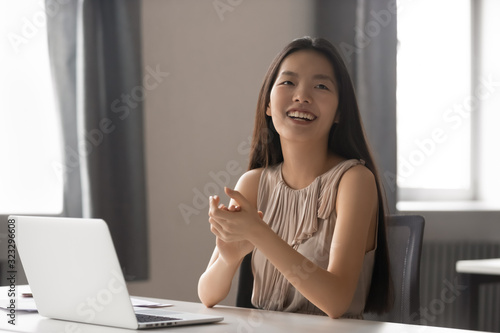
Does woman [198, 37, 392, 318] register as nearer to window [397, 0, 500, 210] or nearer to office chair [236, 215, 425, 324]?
office chair [236, 215, 425, 324]

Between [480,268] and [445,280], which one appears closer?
[480,268]

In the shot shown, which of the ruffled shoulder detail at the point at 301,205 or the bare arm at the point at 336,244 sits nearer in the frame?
the bare arm at the point at 336,244

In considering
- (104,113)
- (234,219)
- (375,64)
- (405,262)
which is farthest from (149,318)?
(375,64)

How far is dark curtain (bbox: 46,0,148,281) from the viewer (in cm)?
320

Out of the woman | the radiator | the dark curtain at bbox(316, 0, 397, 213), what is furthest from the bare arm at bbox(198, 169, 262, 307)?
the radiator

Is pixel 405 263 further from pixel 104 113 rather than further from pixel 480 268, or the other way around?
pixel 104 113

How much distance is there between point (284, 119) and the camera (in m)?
1.80

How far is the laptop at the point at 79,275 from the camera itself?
4.03 feet

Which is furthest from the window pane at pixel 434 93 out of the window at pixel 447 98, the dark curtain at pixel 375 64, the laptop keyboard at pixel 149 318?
the laptop keyboard at pixel 149 318

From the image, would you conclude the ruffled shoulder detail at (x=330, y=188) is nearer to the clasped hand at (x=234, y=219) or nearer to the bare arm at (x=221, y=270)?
the bare arm at (x=221, y=270)

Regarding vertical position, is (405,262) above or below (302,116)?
below

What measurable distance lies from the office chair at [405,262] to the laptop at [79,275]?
501 millimetres

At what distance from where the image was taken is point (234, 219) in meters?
1.47

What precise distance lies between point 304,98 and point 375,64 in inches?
83.4
